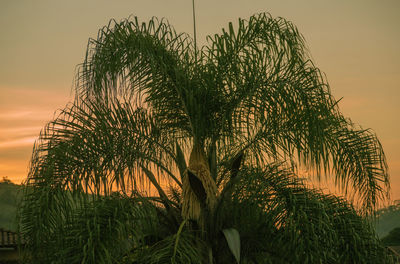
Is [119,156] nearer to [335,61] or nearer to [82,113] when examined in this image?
[82,113]

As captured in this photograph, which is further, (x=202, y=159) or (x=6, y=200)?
(x=6, y=200)

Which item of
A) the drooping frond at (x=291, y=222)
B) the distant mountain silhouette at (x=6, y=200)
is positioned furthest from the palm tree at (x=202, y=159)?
the distant mountain silhouette at (x=6, y=200)

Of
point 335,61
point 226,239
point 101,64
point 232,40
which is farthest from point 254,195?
point 335,61

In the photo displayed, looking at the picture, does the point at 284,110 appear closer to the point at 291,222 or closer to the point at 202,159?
the point at 202,159

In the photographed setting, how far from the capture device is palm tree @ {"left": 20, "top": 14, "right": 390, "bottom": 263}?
6.39 m

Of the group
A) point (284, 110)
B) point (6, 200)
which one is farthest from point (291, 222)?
point (6, 200)

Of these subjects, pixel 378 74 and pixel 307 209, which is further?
pixel 378 74

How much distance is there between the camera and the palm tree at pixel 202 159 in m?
6.39

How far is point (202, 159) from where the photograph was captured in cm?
729

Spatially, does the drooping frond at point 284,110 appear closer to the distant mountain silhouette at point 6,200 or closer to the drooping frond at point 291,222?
the drooping frond at point 291,222

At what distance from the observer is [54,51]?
11383 mm

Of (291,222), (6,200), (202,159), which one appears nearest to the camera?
(291,222)

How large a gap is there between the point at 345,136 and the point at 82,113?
12.4 ft

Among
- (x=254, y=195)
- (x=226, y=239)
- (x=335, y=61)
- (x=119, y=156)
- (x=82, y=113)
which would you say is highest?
(x=335, y=61)
